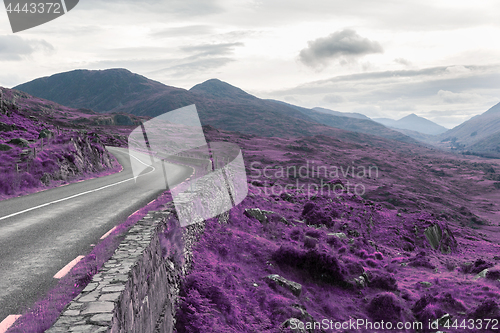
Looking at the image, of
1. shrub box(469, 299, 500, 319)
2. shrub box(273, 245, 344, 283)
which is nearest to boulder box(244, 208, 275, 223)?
shrub box(273, 245, 344, 283)

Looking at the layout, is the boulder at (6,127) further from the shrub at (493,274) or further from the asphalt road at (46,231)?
the shrub at (493,274)

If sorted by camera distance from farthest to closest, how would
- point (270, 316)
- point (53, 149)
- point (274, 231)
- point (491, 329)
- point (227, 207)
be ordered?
point (53, 149) < point (274, 231) < point (227, 207) < point (491, 329) < point (270, 316)

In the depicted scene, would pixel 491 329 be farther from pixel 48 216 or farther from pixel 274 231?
pixel 48 216

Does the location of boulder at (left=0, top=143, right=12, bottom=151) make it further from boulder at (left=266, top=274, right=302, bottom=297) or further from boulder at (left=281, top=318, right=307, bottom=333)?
boulder at (left=281, top=318, right=307, bottom=333)

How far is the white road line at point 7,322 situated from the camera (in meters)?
4.12

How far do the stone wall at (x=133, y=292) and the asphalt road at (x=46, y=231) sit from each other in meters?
1.47

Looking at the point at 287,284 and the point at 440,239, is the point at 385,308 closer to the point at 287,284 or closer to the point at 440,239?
the point at 287,284

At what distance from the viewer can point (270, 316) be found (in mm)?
9336

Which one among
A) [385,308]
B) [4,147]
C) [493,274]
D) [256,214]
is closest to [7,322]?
[385,308]

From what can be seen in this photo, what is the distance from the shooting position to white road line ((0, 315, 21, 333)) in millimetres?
4120

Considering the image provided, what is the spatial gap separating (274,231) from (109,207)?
32.3ft

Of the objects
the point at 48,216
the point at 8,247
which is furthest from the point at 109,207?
the point at 8,247

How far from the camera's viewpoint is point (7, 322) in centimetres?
427

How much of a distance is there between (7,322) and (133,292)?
5.96 feet
